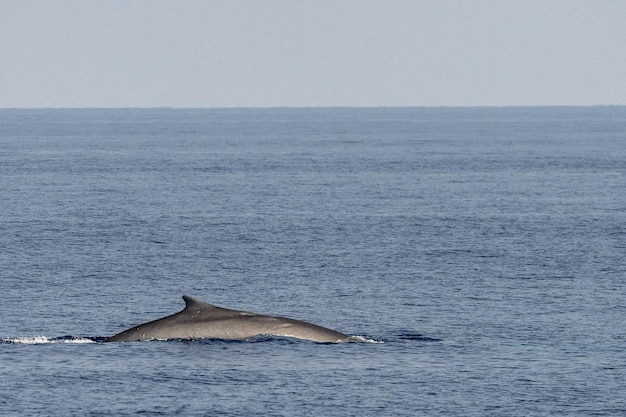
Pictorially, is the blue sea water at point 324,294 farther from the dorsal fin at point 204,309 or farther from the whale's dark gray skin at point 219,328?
the dorsal fin at point 204,309

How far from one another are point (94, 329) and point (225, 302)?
851 centimetres

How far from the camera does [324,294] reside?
5750 cm

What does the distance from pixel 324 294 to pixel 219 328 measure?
1275cm

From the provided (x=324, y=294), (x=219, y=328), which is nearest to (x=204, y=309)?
(x=219, y=328)

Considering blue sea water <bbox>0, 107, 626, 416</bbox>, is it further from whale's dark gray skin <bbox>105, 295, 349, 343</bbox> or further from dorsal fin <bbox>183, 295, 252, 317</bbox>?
dorsal fin <bbox>183, 295, 252, 317</bbox>

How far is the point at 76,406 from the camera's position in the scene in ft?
124

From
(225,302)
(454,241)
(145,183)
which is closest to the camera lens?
(225,302)

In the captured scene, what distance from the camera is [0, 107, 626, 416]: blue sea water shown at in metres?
39.2

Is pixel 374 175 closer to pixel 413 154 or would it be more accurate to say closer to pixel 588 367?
pixel 413 154

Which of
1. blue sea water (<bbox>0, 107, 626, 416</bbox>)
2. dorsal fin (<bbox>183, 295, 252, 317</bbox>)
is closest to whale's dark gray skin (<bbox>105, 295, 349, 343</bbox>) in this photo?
dorsal fin (<bbox>183, 295, 252, 317</bbox>)

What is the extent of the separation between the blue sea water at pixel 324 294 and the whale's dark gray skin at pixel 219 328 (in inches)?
18.1

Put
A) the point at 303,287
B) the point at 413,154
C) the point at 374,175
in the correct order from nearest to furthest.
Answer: the point at 303,287 → the point at 374,175 → the point at 413,154

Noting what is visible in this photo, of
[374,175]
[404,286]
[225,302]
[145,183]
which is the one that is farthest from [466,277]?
[374,175]

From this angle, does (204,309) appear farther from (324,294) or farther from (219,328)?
(324,294)
